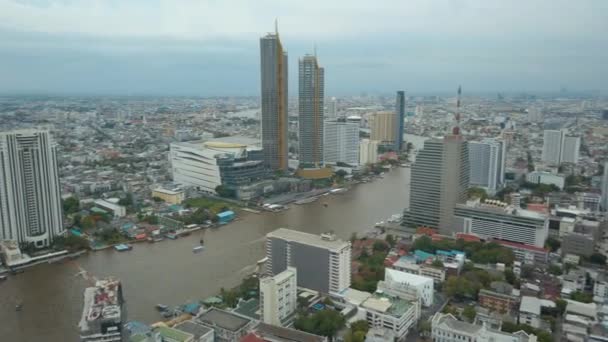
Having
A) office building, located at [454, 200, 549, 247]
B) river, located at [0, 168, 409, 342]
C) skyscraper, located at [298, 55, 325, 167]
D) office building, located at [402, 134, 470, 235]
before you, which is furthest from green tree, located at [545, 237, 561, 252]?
skyscraper, located at [298, 55, 325, 167]

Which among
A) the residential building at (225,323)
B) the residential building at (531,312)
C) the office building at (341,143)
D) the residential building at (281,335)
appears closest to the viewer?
the residential building at (281,335)

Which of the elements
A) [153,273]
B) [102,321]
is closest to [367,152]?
[153,273]

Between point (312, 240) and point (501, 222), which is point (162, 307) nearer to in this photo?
point (312, 240)

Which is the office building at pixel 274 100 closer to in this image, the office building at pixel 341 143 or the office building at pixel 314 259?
the office building at pixel 341 143

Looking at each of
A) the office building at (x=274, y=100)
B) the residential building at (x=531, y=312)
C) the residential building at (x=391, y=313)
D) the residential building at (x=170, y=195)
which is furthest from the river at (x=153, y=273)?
the office building at (x=274, y=100)

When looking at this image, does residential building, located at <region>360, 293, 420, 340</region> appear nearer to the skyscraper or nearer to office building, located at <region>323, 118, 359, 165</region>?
the skyscraper

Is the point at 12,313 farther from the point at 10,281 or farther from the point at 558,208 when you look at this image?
the point at 558,208
